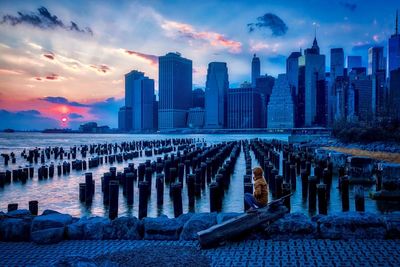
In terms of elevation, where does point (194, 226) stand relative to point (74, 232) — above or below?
above

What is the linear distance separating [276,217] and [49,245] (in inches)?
196

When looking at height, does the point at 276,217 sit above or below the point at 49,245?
above

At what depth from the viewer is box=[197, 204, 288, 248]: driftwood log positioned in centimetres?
771

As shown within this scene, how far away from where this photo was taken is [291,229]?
823cm

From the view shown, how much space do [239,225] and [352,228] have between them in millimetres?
2457

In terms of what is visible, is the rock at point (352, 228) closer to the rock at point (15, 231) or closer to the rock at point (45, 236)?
the rock at point (45, 236)

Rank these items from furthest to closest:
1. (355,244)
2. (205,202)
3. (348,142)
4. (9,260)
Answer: (348,142), (205,202), (355,244), (9,260)

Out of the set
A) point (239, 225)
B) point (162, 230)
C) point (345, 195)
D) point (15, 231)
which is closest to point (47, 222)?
point (15, 231)

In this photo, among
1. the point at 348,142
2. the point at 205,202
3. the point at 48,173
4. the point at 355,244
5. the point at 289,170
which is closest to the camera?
the point at 355,244

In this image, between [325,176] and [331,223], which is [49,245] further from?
[325,176]

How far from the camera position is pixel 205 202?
18547 millimetres

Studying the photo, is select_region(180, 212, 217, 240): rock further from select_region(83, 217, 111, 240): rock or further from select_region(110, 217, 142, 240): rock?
select_region(83, 217, 111, 240): rock

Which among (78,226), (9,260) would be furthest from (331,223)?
(9,260)

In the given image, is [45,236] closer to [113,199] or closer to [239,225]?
[239,225]
